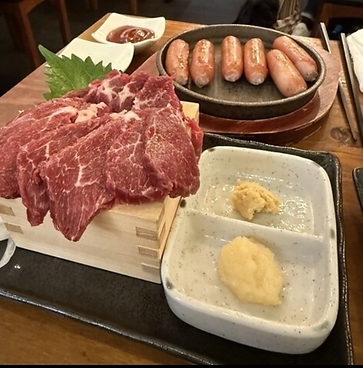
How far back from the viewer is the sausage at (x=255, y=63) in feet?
6.25

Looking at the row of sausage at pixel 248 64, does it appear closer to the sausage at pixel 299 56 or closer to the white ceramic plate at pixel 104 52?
the sausage at pixel 299 56

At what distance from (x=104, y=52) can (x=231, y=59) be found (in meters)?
0.72

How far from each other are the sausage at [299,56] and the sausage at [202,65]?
1.21ft

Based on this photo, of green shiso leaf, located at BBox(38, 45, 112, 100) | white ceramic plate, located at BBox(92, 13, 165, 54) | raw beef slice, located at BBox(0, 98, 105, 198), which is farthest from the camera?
white ceramic plate, located at BBox(92, 13, 165, 54)

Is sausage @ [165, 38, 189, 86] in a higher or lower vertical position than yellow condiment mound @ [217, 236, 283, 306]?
higher

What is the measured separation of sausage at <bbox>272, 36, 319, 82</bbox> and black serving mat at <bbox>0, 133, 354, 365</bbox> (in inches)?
29.3

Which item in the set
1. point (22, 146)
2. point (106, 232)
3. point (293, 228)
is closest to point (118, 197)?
point (106, 232)

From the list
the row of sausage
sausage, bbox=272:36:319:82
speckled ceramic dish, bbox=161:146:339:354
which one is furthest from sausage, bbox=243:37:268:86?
speckled ceramic dish, bbox=161:146:339:354

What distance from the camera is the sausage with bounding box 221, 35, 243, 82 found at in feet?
6.31

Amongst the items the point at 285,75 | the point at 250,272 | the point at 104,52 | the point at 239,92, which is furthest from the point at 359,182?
the point at 104,52

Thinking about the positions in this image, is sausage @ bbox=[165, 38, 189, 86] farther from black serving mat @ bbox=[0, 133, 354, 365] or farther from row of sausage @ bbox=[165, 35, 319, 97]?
black serving mat @ bbox=[0, 133, 354, 365]

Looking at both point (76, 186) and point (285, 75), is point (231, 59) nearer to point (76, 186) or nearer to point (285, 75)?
point (285, 75)

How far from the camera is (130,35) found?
2406 mm

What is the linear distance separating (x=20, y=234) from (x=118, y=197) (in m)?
0.43
